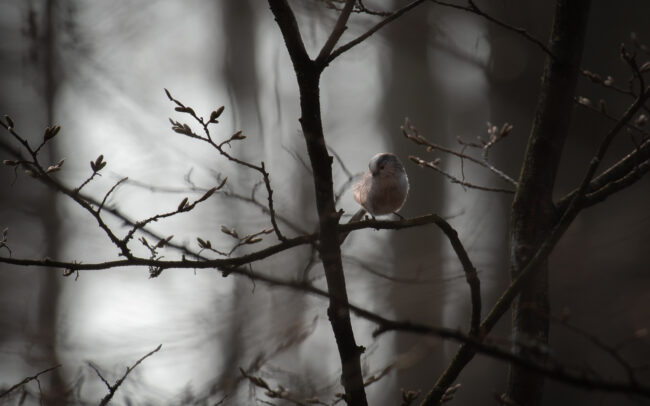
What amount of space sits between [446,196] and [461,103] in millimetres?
1024

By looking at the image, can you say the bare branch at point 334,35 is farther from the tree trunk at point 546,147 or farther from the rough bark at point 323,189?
the tree trunk at point 546,147

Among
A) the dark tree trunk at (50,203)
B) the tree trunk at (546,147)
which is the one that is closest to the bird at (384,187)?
the tree trunk at (546,147)

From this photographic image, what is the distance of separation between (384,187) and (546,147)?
1019mm

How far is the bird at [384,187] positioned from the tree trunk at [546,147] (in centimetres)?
97

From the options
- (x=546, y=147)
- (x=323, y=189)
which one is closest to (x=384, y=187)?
(x=546, y=147)

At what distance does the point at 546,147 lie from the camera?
157 centimetres

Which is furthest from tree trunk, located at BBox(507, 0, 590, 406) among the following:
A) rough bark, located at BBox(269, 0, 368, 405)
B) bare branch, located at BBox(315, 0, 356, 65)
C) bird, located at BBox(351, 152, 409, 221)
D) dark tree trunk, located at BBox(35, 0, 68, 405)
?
dark tree trunk, located at BBox(35, 0, 68, 405)

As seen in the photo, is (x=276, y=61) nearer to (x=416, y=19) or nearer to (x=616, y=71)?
(x=616, y=71)

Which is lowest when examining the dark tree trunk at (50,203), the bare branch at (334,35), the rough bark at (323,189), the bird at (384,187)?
the rough bark at (323,189)

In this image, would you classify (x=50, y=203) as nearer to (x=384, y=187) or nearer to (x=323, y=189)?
(x=384, y=187)

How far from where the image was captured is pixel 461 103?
16.9 feet

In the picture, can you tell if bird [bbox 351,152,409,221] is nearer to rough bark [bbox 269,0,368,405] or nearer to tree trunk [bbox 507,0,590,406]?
tree trunk [bbox 507,0,590,406]

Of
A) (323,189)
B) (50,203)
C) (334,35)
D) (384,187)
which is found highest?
(50,203)

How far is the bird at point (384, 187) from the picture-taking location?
2523 mm
